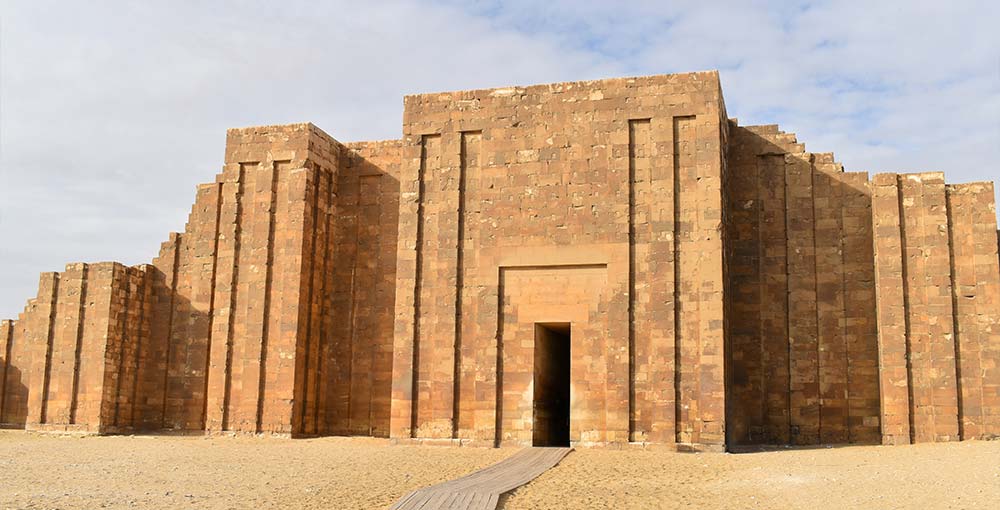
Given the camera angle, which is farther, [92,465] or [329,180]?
[329,180]

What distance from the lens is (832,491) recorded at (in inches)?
488

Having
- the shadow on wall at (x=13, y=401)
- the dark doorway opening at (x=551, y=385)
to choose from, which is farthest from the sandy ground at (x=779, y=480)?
the shadow on wall at (x=13, y=401)

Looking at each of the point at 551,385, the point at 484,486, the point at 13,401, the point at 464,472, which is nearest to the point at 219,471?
the point at 464,472

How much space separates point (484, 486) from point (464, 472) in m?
1.87

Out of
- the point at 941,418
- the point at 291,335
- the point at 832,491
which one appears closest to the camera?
the point at 832,491

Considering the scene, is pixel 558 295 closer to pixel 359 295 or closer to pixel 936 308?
pixel 359 295

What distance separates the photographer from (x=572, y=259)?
60.7 feet

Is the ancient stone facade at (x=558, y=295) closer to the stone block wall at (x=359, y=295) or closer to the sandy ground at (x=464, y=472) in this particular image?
the stone block wall at (x=359, y=295)

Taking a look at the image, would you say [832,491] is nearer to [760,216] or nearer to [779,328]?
[779,328]

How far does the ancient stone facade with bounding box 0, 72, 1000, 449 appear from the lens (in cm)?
1795

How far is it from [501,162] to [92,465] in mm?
9529

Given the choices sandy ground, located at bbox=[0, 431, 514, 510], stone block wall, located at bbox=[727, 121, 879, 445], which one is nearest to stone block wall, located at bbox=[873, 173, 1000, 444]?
stone block wall, located at bbox=[727, 121, 879, 445]

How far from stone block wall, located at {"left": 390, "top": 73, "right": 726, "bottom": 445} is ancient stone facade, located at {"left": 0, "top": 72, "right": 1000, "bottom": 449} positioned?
0.05 meters

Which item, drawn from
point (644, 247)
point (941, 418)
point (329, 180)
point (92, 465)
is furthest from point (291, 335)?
point (941, 418)
